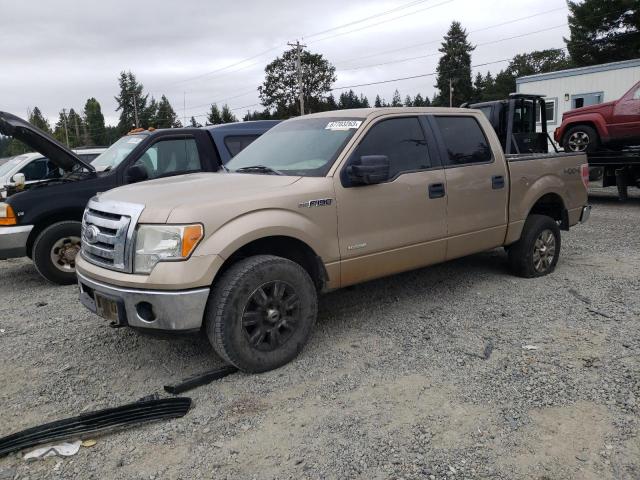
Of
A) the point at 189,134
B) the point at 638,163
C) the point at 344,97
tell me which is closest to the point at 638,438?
the point at 189,134

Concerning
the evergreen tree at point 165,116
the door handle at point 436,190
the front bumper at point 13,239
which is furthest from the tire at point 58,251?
the evergreen tree at point 165,116

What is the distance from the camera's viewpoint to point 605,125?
38.7 ft

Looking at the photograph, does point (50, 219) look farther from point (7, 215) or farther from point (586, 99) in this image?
point (586, 99)

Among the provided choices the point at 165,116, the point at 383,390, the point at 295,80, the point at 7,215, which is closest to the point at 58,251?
the point at 7,215

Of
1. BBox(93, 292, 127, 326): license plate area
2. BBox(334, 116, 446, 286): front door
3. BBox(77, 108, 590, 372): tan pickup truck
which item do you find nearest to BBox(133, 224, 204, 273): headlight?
BBox(77, 108, 590, 372): tan pickup truck

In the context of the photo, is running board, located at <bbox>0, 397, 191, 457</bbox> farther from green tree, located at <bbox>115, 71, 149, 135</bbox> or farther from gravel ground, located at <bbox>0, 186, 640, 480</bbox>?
green tree, located at <bbox>115, 71, 149, 135</bbox>

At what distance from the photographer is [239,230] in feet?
11.3

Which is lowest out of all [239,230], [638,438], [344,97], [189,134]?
[638,438]

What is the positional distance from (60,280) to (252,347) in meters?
3.79

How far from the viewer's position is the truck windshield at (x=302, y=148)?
4.15 m

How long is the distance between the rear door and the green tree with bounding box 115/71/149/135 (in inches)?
3533

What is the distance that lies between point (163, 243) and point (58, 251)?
11.8 ft

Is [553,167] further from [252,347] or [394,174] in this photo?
[252,347]

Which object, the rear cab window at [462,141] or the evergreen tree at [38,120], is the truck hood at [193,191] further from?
the evergreen tree at [38,120]
